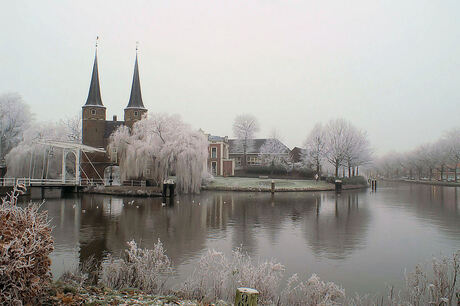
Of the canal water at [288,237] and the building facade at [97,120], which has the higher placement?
the building facade at [97,120]

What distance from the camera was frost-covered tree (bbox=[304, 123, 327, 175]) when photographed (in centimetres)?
4897

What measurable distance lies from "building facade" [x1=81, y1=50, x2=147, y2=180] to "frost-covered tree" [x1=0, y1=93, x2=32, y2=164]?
7.10 meters

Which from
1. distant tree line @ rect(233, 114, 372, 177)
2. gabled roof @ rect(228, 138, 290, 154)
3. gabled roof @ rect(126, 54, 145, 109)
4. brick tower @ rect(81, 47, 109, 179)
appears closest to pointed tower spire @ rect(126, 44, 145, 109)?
gabled roof @ rect(126, 54, 145, 109)

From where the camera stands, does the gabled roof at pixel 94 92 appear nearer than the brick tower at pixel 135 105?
Yes

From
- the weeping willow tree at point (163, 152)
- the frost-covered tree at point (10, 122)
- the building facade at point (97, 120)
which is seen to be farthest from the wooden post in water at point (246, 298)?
the frost-covered tree at point (10, 122)

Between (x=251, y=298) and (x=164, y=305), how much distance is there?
1.61 metres

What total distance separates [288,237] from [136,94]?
3296 centimetres

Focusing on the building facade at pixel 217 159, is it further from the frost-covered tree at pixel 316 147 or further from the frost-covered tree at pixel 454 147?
the frost-covered tree at pixel 454 147

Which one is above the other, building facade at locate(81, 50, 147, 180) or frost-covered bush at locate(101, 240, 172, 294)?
building facade at locate(81, 50, 147, 180)

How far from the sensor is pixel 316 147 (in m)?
49.9

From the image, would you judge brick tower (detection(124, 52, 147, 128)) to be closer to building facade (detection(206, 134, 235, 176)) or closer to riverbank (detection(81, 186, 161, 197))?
riverbank (detection(81, 186, 161, 197))

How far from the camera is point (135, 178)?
3341cm

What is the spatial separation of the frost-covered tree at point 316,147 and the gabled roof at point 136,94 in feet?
79.3

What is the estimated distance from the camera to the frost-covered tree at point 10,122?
3931 cm
